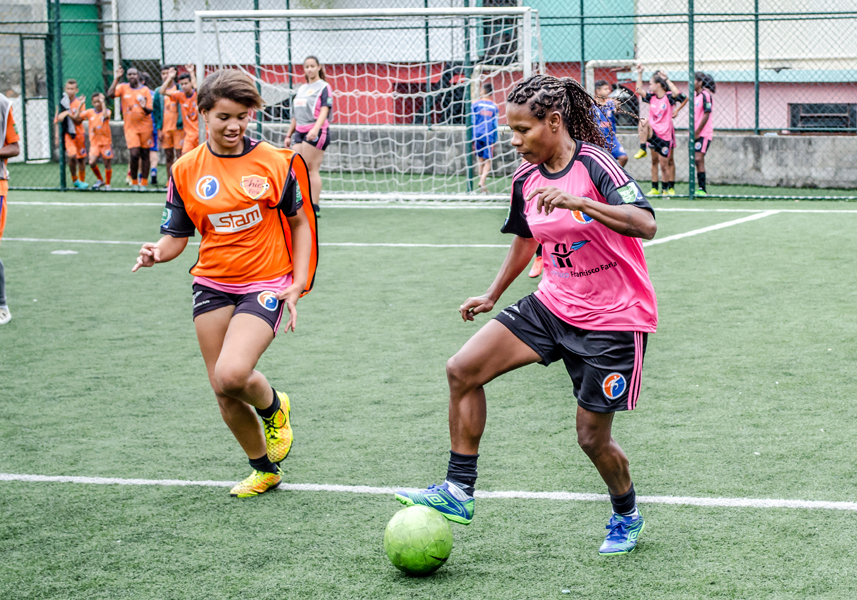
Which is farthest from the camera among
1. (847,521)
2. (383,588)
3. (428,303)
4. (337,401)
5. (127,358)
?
(428,303)

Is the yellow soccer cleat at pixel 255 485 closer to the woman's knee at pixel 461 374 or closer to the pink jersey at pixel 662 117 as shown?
the woman's knee at pixel 461 374

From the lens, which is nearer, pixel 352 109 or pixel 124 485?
pixel 124 485

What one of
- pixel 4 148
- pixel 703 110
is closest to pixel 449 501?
pixel 4 148

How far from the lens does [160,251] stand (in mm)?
4680

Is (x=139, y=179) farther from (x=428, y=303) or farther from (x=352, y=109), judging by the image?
(x=428, y=303)

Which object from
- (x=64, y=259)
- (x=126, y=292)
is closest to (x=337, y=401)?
(x=126, y=292)

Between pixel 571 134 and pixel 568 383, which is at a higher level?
pixel 571 134

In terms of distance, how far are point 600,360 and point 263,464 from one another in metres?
1.79

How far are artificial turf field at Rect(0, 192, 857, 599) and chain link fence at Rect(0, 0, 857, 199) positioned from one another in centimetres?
747

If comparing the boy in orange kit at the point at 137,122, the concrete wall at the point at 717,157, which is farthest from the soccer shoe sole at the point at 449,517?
the boy in orange kit at the point at 137,122

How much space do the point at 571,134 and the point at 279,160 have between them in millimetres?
1471

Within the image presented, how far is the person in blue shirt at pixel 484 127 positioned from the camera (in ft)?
53.9

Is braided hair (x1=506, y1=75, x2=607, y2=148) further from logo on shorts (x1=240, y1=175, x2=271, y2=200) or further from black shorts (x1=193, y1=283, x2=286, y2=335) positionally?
black shorts (x1=193, y1=283, x2=286, y2=335)

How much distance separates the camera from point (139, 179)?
20.7 m
